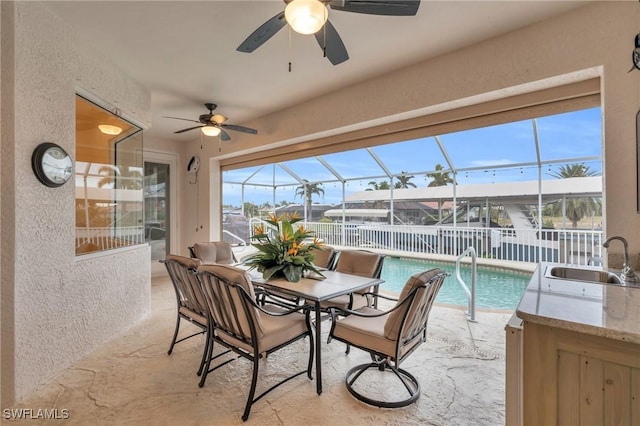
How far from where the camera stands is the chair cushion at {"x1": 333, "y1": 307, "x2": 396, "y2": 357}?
1.85m

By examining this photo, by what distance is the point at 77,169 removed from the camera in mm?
2643

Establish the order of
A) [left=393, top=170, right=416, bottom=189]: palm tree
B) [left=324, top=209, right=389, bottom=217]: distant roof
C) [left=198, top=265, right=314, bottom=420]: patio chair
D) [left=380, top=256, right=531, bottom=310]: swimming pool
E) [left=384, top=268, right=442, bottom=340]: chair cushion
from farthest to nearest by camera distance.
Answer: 1. [left=324, top=209, right=389, bottom=217]: distant roof
2. [left=393, top=170, right=416, bottom=189]: palm tree
3. [left=380, top=256, right=531, bottom=310]: swimming pool
4. [left=198, top=265, right=314, bottom=420]: patio chair
5. [left=384, top=268, right=442, bottom=340]: chair cushion

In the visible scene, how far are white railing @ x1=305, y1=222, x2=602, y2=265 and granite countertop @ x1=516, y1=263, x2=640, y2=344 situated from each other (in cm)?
382

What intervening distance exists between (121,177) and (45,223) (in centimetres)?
138

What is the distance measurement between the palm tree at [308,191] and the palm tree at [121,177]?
4.67 metres

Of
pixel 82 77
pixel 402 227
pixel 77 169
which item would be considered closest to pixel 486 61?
pixel 82 77

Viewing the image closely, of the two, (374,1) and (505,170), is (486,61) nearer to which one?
(374,1)

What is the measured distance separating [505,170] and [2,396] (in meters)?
7.11

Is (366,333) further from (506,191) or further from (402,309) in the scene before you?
(506,191)

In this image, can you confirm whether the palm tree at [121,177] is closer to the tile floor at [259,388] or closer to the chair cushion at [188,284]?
the chair cushion at [188,284]

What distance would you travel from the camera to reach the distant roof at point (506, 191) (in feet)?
16.2

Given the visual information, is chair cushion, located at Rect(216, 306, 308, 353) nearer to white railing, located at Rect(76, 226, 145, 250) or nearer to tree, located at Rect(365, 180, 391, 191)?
white railing, located at Rect(76, 226, 145, 250)

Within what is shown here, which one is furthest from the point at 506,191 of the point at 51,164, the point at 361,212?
the point at 51,164

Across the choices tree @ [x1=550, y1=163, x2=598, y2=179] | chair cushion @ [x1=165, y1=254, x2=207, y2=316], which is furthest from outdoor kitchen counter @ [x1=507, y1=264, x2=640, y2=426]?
tree @ [x1=550, y1=163, x2=598, y2=179]
